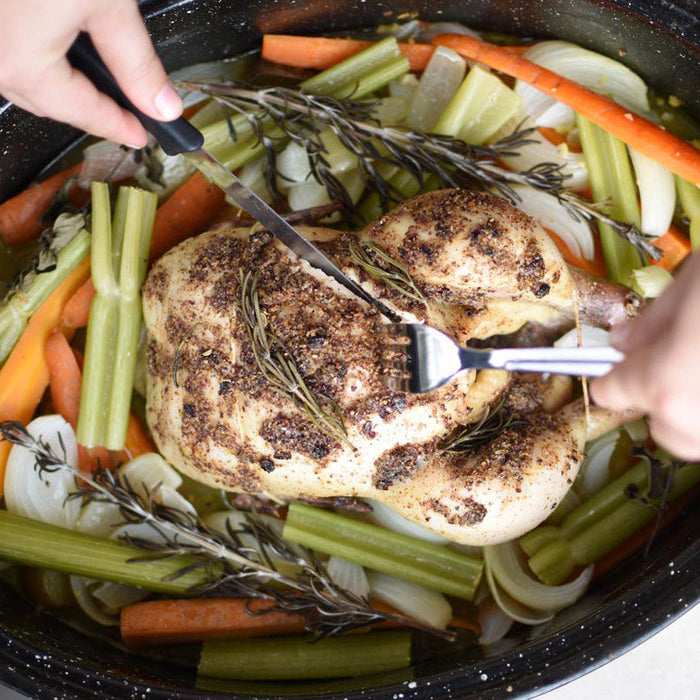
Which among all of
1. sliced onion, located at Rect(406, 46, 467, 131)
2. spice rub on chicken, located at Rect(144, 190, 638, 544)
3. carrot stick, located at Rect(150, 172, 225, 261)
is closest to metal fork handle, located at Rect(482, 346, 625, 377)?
spice rub on chicken, located at Rect(144, 190, 638, 544)

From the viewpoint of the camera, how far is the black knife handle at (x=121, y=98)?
1.62 meters

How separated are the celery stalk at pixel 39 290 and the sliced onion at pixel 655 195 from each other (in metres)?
1.81

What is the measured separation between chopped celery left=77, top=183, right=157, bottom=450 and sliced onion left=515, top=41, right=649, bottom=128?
133 centimetres

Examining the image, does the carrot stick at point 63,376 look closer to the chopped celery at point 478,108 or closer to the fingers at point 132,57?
the fingers at point 132,57

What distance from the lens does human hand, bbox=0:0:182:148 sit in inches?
59.4

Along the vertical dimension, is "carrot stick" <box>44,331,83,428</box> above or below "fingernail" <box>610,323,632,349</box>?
below

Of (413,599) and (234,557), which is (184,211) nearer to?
(234,557)

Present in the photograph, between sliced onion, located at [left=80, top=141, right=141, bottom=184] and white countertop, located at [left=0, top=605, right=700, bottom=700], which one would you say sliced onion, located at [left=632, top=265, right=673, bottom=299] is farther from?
sliced onion, located at [left=80, top=141, right=141, bottom=184]

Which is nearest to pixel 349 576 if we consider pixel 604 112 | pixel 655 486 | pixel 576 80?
pixel 655 486

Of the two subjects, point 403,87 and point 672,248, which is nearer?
point 672,248

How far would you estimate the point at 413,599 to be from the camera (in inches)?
91.0

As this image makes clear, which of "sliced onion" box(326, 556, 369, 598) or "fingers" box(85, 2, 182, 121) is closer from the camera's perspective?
"fingers" box(85, 2, 182, 121)

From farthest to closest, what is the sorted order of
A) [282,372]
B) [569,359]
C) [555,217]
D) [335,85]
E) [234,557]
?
[335,85], [555,217], [234,557], [282,372], [569,359]

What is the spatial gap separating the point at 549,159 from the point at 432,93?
46cm
